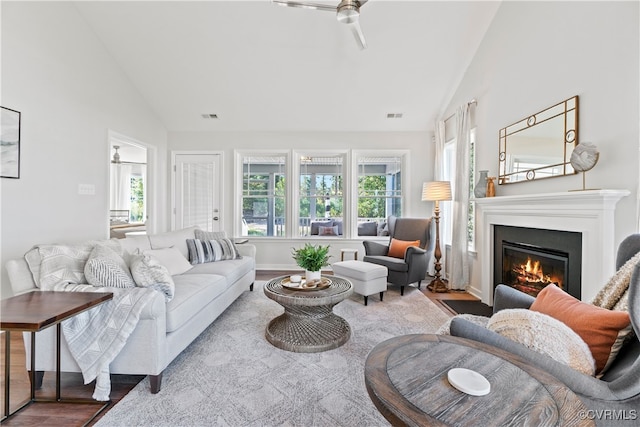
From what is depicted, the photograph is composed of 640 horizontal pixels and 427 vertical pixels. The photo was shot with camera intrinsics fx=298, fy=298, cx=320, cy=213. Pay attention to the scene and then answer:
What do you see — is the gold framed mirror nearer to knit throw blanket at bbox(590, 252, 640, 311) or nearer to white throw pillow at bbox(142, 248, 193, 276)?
knit throw blanket at bbox(590, 252, 640, 311)

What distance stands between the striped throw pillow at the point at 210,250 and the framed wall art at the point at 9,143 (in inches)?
68.1

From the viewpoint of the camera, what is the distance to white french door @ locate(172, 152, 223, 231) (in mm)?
5496

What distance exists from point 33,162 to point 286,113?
331cm

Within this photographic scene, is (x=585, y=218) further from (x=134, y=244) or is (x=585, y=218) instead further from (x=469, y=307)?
(x=134, y=244)

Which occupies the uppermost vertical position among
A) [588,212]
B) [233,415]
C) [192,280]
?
[588,212]

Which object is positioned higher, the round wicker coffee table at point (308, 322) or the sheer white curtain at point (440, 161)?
the sheer white curtain at point (440, 161)

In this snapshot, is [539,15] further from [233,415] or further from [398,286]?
[233,415]

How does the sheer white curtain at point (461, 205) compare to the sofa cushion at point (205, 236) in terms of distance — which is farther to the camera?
the sheer white curtain at point (461, 205)

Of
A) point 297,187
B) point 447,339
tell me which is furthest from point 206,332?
point 297,187

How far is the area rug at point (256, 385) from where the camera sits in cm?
164

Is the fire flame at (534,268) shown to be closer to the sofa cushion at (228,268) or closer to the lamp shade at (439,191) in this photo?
the lamp shade at (439,191)

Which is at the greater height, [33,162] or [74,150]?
[74,150]

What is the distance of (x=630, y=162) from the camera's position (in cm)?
198

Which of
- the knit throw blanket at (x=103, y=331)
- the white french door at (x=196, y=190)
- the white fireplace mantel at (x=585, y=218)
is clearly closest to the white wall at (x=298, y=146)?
the white french door at (x=196, y=190)
